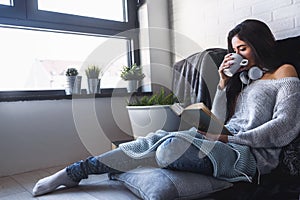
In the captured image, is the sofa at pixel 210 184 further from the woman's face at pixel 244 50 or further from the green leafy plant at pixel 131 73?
the green leafy plant at pixel 131 73

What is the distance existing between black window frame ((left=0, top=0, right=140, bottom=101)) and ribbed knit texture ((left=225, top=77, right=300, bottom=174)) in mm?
980

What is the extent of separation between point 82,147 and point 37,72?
1.73 feet

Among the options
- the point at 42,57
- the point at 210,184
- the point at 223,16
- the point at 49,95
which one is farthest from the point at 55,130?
the point at 223,16

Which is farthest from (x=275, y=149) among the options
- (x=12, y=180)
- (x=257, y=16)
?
(x=12, y=180)

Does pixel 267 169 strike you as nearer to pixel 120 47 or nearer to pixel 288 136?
pixel 288 136

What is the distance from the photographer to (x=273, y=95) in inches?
41.8

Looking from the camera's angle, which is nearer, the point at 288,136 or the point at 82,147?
the point at 288,136

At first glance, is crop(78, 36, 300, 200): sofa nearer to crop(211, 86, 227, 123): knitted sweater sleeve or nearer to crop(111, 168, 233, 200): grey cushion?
crop(111, 168, 233, 200): grey cushion

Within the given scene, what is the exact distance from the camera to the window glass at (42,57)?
153 centimetres

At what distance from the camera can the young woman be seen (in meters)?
0.92

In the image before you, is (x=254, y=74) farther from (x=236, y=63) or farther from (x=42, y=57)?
(x=42, y=57)

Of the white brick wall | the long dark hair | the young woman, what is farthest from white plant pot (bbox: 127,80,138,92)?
the long dark hair

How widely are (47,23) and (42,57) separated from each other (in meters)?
0.20

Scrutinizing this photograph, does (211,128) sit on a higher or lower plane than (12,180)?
higher
